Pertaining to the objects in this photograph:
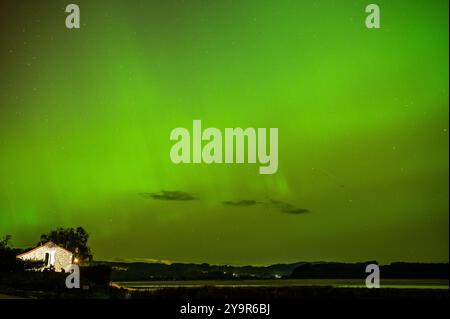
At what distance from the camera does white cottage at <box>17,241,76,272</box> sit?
50531 millimetres

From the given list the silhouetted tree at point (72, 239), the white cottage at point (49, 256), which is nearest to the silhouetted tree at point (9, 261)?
the white cottage at point (49, 256)

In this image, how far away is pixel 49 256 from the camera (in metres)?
51.4

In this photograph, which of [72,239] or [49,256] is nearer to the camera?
[49,256]

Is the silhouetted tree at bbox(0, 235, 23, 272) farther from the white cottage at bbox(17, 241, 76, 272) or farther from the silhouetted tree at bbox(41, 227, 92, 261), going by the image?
the silhouetted tree at bbox(41, 227, 92, 261)

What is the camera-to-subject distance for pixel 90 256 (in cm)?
6669

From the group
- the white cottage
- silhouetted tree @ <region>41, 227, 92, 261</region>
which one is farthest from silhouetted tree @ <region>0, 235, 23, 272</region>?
silhouetted tree @ <region>41, 227, 92, 261</region>

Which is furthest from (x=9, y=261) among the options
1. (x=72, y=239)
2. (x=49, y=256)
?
(x=72, y=239)

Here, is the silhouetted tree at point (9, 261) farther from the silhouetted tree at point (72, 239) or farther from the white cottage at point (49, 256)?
the silhouetted tree at point (72, 239)

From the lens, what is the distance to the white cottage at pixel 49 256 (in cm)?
5053

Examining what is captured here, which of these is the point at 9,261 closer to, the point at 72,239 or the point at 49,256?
the point at 49,256

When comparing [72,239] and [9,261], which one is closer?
[9,261]
